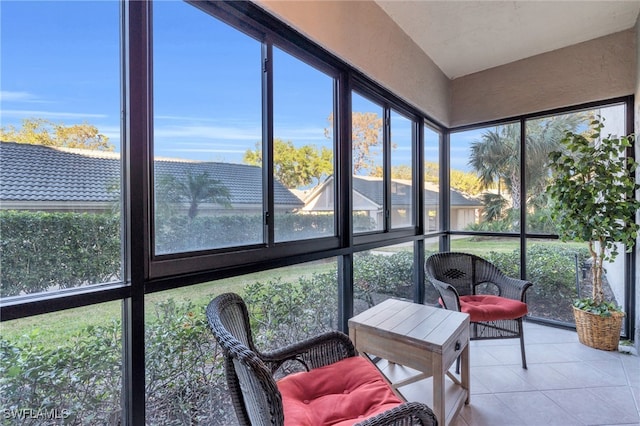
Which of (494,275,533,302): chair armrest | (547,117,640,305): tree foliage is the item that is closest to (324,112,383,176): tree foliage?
(494,275,533,302): chair armrest

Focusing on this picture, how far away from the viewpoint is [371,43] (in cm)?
241

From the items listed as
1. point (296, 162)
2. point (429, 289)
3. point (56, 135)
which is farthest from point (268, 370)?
point (429, 289)

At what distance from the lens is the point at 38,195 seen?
3.46 ft

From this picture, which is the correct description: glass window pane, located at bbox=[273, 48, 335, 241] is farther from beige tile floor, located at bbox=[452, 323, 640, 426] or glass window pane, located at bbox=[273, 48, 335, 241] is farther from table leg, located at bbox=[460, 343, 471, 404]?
beige tile floor, located at bbox=[452, 323, 640, 426]

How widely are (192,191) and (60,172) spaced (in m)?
0.47

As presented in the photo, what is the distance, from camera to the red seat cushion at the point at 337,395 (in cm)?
124

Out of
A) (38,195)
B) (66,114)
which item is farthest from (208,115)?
(38,195)

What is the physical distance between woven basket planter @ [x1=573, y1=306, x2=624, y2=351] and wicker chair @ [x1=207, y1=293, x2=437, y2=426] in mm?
2580

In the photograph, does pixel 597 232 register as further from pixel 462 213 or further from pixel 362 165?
pixel 362 165

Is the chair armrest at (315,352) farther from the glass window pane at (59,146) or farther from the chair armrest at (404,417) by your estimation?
the glass window pane at (59,146)

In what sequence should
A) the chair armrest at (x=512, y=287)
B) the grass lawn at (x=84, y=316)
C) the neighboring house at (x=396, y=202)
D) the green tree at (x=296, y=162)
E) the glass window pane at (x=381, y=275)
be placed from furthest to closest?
the chair armrest at (x=512, y=287) < the glass window pane at (x=381, y=275) < the neighboring house at (x=396, y=202) < the green tree at (x=296, y=162) < the grass lawn at (x=84, y=316)

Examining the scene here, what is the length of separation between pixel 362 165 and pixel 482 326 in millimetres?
1631

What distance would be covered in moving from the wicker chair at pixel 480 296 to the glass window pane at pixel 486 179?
2.90 ft

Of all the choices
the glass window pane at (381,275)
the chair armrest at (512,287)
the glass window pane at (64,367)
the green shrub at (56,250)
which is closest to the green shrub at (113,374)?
the glass window pane at (64,367)
